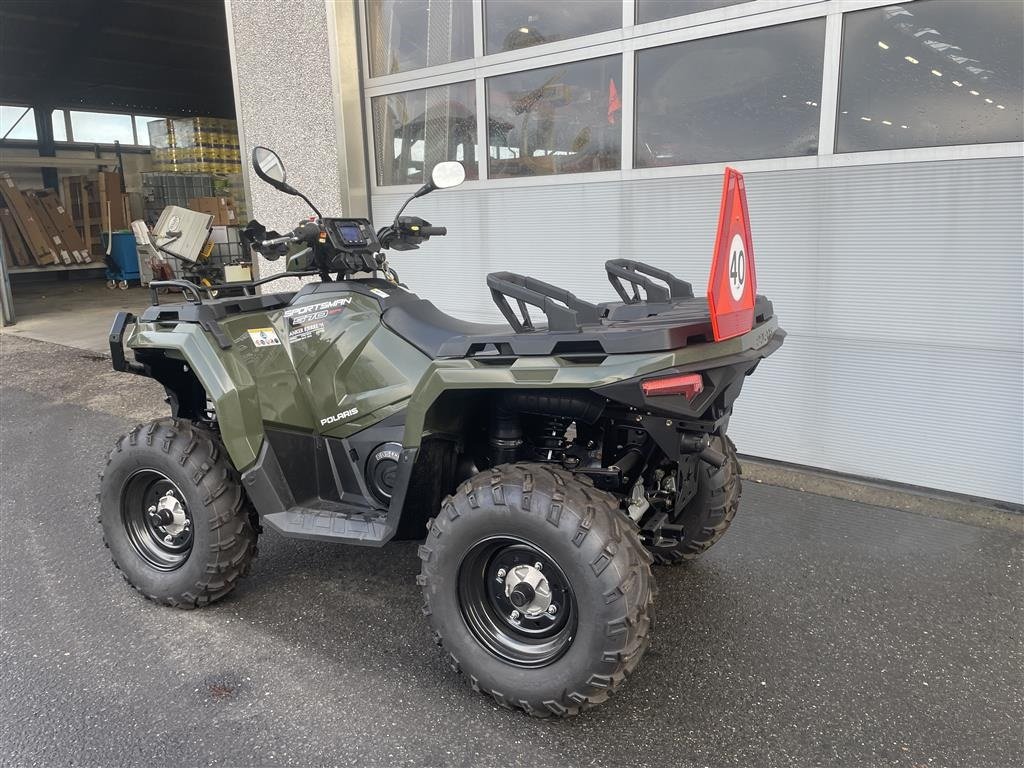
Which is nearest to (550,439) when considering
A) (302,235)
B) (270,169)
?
(302,235)

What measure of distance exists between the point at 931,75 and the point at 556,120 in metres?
Answer: 2.41

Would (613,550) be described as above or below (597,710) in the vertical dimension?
above

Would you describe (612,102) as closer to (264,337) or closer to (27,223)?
(264,337)

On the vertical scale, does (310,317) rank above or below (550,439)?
above

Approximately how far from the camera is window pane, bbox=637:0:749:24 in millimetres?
4480

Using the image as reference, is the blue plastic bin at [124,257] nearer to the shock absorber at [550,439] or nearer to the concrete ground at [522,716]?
the concrete ground at [522,716]

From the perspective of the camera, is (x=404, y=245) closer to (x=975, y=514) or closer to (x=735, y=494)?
(x=735, y=494)

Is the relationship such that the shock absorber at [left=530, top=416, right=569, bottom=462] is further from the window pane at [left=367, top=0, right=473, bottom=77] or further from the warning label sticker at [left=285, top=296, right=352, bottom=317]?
the window pane at [left=367, top=0, right=473, bottom=77]

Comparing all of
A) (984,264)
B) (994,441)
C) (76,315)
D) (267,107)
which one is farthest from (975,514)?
(76,315)

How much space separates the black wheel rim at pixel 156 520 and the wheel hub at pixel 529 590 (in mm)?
1546

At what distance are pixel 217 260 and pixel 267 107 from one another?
642cm

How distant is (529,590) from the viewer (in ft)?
7.88

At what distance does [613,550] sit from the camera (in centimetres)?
220

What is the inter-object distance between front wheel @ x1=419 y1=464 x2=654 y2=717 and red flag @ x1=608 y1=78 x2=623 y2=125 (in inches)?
133
